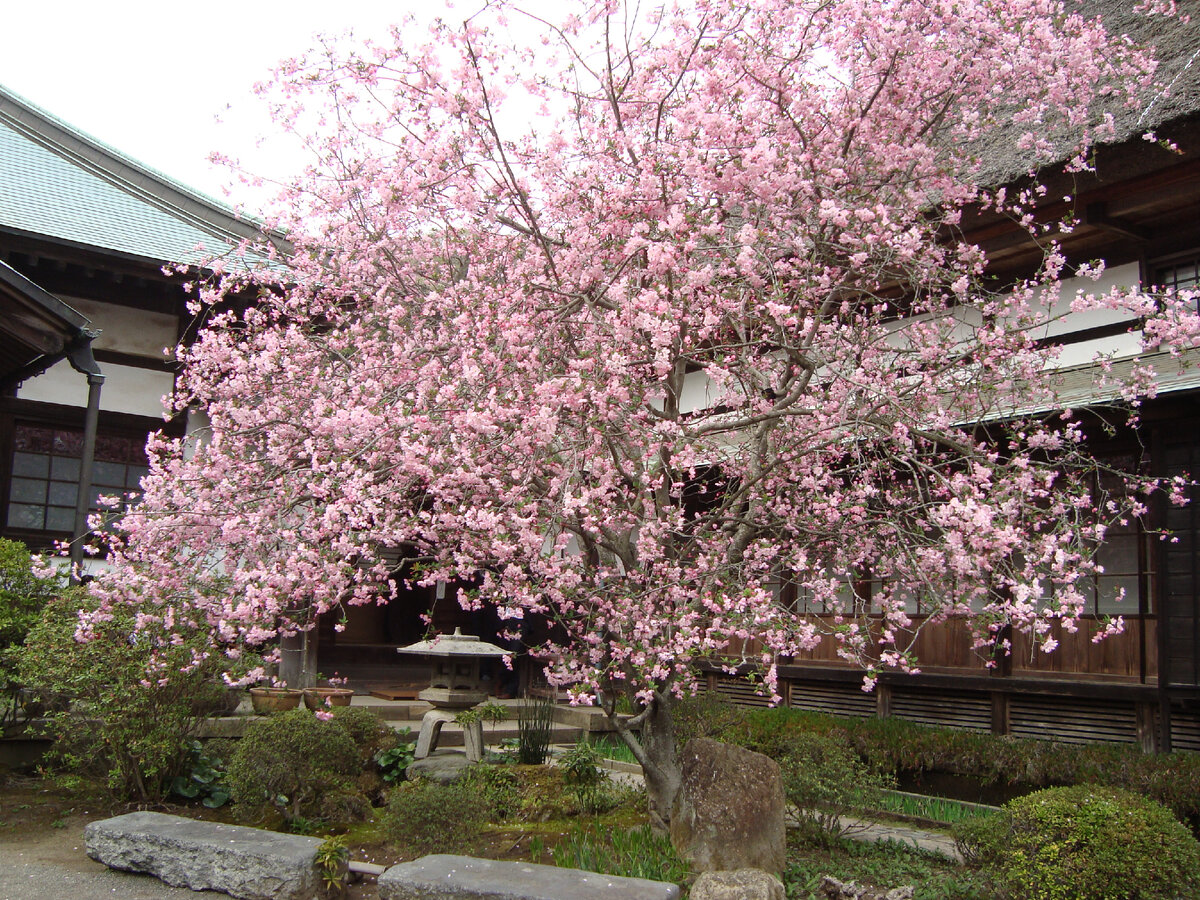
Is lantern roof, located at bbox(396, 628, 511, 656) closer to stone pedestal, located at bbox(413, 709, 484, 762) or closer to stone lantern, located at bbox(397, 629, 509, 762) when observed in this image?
stone lantern, located at bbox(397, 629, 509, 762)

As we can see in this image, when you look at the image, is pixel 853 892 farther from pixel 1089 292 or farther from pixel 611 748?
pixel 1089 292

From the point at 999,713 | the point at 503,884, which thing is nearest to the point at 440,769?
the point at 503,884

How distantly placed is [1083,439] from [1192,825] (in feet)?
12.8

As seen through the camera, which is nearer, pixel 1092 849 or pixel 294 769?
pixel 1092 849

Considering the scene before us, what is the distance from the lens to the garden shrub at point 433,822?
21.2 feet

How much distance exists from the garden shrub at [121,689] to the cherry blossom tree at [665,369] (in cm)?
34

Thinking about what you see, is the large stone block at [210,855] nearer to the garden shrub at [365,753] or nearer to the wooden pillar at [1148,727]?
the garden shrub at [365,753]

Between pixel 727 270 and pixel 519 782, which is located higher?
pixel 727 270

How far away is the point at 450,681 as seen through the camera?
1023 cm

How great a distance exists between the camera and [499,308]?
6.96 metres

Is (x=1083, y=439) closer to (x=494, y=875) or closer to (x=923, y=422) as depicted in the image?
(x=923, y=422)

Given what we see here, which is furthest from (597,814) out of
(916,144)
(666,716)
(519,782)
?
(916,144)

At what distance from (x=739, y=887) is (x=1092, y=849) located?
2039mm

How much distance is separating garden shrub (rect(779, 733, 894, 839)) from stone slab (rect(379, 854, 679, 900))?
8.24 ft
